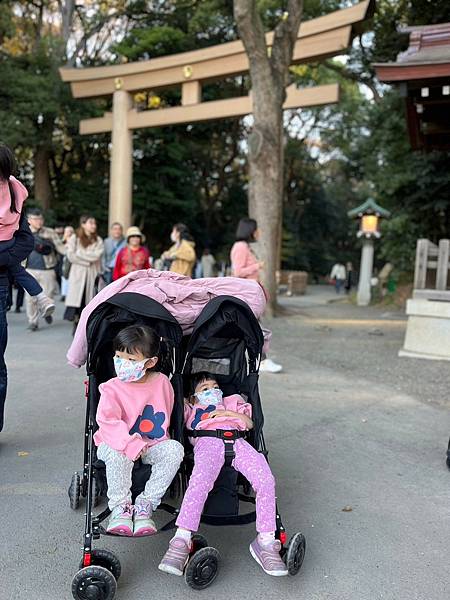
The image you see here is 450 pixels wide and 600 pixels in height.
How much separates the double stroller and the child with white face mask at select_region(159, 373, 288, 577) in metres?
0.06

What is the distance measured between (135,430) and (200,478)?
18.6 inches

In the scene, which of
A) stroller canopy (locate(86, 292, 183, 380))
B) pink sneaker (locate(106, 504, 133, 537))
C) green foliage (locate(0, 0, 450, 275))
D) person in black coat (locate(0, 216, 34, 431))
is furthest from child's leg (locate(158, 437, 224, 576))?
green foliage (locate(0, 0, 450, 275))

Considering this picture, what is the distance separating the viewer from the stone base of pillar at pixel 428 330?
333 inches

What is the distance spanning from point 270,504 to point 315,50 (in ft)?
43.4

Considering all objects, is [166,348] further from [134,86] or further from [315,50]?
[134,86]

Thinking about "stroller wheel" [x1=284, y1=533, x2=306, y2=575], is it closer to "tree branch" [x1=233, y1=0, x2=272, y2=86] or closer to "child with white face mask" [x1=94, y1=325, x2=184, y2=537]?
"child with white face mask" [x1=94, y1=325, x2=184, y2=537]

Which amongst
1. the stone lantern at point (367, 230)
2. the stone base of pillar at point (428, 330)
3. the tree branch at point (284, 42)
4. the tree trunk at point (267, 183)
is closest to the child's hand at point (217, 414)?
the stone base of pillar at point (428, 330)

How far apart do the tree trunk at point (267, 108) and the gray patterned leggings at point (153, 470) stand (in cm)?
926

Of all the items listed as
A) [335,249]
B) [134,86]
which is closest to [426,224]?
[134,86]

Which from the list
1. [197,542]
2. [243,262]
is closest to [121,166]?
[243,262]

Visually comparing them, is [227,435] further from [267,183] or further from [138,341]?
[267,183]

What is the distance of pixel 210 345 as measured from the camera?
339 cm

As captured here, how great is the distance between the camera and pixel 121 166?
61.0 feet

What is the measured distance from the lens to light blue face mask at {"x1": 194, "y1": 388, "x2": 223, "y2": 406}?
10.6 feet
